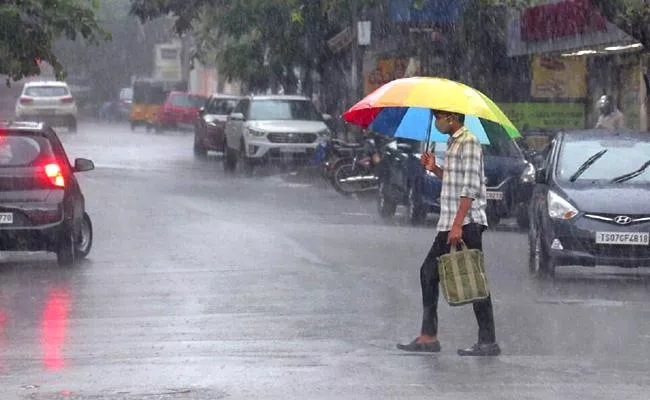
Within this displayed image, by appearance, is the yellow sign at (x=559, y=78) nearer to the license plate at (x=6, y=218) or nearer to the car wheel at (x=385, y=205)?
the car wheel at (x=385, y=205)

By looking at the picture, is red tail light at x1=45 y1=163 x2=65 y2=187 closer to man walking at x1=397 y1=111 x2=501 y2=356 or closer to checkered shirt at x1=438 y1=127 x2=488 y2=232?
man walking at x1=397 y1=111 x2=501 y2=356

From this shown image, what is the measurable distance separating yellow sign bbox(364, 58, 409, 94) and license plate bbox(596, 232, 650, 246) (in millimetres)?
23138

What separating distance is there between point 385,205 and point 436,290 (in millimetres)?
13003

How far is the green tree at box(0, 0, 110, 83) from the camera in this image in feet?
86.2

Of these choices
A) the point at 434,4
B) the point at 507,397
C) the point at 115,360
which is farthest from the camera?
the point at 434,4

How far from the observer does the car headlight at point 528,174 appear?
19.4 meters

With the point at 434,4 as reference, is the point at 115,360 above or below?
below

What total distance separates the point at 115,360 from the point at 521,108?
23.1 m

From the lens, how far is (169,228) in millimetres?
21391

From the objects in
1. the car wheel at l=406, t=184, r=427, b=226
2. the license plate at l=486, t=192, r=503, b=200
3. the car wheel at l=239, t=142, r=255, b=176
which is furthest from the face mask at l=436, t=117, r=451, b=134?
the car wheel at l=239, t=142, r=255, b=176

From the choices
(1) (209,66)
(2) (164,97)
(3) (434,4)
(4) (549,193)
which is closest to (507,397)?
(4) (549,193)

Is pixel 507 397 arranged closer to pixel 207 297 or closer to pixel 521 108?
pixel 207 297

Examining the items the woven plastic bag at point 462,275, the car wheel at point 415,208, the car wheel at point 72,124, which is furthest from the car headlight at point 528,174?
the car wheel at point 72,124

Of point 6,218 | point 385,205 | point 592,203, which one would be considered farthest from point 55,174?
point 385,205
